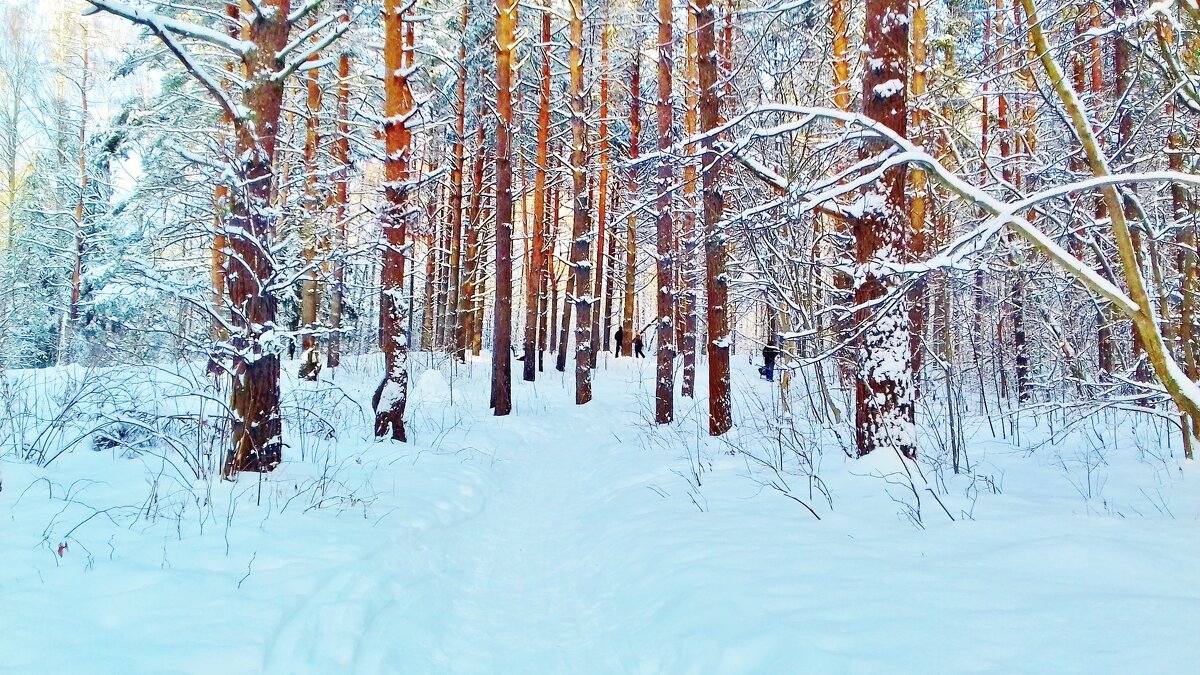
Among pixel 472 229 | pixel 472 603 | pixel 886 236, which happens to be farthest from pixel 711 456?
pixel 472 229

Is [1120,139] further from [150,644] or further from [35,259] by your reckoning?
[35,259]

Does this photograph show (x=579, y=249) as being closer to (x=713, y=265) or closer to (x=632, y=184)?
(x=632, y=184)

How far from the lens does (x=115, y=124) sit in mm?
18188

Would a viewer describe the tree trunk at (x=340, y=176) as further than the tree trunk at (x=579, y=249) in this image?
No

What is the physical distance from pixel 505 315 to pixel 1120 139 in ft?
31.8

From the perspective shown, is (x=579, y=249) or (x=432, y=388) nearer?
(x=432, y=388)

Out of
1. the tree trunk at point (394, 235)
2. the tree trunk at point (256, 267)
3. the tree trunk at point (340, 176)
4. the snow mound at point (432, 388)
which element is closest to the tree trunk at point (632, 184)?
the snow mound at point (432, 388)

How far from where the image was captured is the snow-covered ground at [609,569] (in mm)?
2619

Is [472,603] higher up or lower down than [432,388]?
lower down

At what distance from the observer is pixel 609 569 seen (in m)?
4.47

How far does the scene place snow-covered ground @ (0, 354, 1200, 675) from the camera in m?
2.62

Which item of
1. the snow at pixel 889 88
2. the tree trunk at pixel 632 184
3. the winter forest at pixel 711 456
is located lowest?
the winter forest at pixel 711 456

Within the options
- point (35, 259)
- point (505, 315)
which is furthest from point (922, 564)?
point (35, 259)

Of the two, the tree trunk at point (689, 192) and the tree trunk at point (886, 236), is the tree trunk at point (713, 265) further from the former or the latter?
the tree trunk at point (886, 236)
